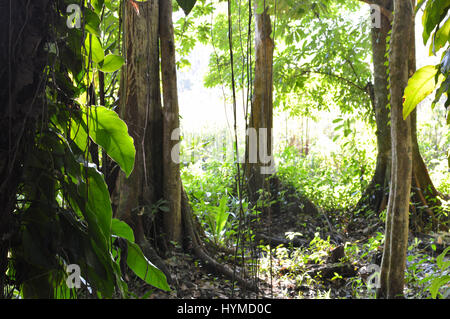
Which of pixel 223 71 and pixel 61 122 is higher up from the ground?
pixel 223 71

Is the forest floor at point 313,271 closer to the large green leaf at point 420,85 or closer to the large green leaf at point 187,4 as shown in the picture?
the large green leaf at point 420,85

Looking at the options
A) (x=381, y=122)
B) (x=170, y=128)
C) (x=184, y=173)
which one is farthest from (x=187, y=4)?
(x=381, y=122)

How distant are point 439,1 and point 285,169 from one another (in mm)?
4808

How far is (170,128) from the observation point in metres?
2.98

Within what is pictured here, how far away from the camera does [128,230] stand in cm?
95

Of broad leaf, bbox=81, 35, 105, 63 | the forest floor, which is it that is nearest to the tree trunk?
the forest floor

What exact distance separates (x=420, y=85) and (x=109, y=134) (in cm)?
83

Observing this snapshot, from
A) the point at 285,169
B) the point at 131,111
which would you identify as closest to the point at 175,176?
the point at 131,111

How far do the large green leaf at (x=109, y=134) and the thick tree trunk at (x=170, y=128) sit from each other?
206 cm

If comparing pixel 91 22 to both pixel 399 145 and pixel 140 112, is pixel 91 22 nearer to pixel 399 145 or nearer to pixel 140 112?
pixel 399 145

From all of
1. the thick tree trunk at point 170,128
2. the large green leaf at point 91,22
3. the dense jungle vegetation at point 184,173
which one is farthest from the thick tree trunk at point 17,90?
the thick tree trunk at point 170,128

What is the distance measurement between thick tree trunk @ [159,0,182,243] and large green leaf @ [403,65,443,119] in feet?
6.71

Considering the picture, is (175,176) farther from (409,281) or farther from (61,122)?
(61,122)

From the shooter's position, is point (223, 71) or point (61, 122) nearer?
point (61, 122)
